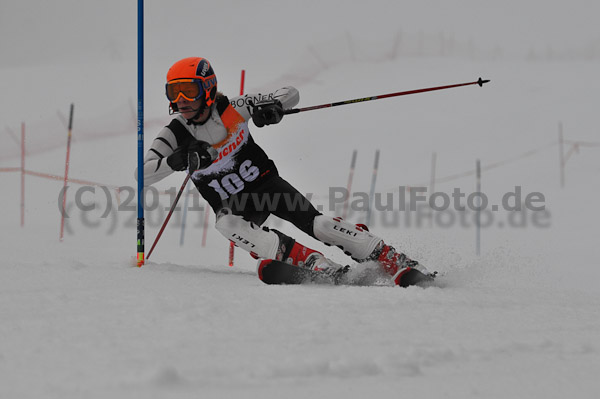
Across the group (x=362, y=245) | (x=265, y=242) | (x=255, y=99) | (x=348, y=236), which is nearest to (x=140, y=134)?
(x=255, y=99)

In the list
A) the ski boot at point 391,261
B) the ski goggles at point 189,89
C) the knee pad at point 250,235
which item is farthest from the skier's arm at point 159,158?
the ski boot at point 391,261

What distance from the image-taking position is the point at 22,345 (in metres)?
1.98

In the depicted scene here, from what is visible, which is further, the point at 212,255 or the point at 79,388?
the point at 212,255

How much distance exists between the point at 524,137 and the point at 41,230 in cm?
1507

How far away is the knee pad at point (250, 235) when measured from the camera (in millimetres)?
3910

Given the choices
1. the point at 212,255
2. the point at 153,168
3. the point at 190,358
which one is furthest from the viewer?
the point at 212,255

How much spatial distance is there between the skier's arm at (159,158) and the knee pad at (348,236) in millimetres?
1107

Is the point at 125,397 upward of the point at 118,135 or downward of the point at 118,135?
downward

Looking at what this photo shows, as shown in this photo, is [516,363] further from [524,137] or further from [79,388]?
[524,137]

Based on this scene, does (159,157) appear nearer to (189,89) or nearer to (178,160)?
(178,160)

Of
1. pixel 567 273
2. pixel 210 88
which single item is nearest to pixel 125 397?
pixel 210 88

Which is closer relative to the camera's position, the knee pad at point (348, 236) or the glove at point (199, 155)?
the glove at point (199, 155)

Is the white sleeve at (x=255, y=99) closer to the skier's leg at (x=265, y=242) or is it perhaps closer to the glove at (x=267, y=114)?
the glove at (x=267, y=114)

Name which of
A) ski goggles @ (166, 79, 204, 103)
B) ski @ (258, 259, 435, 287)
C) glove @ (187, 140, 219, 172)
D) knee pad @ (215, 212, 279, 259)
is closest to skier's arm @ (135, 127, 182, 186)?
glove @ (187, 140, 219, 172)
